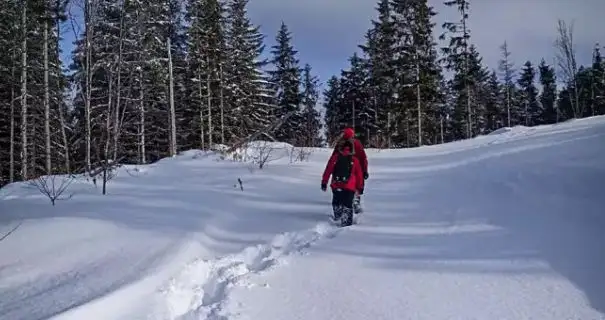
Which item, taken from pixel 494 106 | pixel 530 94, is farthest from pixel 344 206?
pixel 530 94

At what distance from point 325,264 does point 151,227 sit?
2991 mm

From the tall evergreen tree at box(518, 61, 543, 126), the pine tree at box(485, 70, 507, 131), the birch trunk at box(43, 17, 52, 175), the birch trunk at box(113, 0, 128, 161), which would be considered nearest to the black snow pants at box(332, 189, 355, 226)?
the birch trunk at box(113, 0, 128, 161)

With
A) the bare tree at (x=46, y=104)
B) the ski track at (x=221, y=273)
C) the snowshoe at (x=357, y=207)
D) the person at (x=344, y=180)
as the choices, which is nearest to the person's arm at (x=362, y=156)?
the person at (x=344, y=180)

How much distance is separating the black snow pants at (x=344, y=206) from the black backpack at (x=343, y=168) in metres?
0.23

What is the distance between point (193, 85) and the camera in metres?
32.7

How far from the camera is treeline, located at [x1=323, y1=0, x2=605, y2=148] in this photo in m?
33.9

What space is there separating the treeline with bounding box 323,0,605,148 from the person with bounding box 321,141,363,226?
13.9 m

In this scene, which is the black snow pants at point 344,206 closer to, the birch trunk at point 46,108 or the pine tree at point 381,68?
the birch trunk at point 46,108

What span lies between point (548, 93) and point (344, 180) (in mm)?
66512

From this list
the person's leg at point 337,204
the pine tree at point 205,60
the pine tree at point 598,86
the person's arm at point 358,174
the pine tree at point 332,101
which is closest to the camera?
the person's leg at point 337,204

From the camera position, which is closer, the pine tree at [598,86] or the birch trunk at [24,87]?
the birch trunk at [24,87]

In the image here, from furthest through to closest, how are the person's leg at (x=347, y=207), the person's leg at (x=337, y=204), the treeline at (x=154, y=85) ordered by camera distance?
the treeline at (x=154, y=85) < the person's leg at (x=337, y=204) < the person's leg at (x=347, y=207)

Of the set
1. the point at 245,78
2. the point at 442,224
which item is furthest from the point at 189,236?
the point at 245,78

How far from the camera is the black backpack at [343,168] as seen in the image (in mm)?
8438
